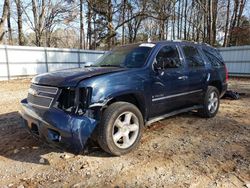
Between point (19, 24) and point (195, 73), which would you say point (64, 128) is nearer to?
point (195, 73)

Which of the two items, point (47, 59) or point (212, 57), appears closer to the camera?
point (212, 57)

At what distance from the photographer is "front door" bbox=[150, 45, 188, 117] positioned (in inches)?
171

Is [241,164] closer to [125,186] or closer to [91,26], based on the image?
[125,186]

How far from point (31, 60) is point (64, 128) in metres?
13.6

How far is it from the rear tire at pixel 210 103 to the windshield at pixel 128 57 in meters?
2.01

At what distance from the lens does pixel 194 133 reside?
4840mm

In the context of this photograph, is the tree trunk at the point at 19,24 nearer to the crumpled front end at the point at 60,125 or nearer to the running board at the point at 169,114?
the running board at the point at 169,114

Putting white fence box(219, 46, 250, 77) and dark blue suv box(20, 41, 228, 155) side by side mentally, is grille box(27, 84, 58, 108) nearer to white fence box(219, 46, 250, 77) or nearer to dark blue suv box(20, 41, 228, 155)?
dark blue suv box(20, 41, 228, 155)

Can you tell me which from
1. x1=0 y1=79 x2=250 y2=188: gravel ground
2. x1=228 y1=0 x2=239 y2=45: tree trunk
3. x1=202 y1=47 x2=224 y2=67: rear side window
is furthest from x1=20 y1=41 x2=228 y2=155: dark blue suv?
x1=228 y1=0 x2=239 y2=45: tree trunk

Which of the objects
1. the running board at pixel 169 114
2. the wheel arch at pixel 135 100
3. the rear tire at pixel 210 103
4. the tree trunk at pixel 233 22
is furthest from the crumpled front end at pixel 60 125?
the tree trunk at pixel 233 22

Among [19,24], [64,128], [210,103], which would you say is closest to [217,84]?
[210,103]

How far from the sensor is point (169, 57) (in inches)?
185

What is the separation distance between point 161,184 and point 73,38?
36.1 meters

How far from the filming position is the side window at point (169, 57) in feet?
14.7
